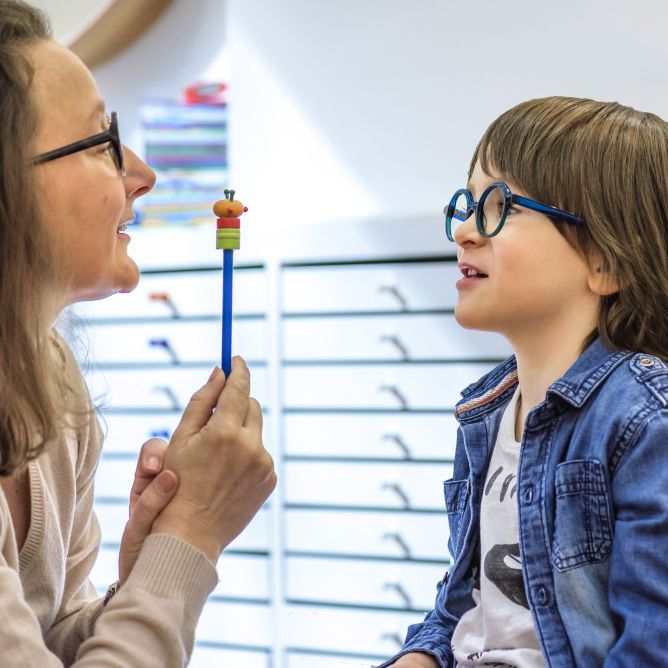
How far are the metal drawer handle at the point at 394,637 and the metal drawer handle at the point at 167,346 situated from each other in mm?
821

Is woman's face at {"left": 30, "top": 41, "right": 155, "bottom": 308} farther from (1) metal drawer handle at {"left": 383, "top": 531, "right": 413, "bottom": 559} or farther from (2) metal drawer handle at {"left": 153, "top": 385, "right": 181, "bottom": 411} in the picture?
(2) metal drawer handle at {"left": 153, "top": 385, "right": 181, "bottom": 411}

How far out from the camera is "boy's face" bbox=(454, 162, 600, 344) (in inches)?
39.5

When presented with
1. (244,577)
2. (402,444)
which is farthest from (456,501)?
(244,577)

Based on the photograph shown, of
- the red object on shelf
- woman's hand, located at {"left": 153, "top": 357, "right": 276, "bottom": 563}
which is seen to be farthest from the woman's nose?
the red object on shelf

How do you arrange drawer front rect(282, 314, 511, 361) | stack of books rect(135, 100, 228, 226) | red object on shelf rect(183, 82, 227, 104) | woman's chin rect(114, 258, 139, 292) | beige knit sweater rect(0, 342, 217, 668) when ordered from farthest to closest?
1. red object on shelf rect(183, 82, 227, 104)
2. stack of books rect(135, 100, 228, 226)
3. drawer front rect(282, 314, 511, 361)
4. woman's chin rect(114, 258, 139, 292)
5. beige knit sweater rect(0, 342, 217, 668)

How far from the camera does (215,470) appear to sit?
873 millimetres

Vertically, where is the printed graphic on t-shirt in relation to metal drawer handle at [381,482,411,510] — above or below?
above

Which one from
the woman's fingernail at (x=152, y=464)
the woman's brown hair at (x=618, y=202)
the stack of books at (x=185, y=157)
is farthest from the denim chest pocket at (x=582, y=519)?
the stack of books at (x=185, y=157)

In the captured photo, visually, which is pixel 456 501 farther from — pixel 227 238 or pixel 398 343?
pixel 398 343

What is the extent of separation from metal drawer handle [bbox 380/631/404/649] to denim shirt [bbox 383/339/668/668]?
3.66 feet

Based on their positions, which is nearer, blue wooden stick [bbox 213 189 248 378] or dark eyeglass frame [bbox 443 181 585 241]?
blue wooden stick [bbox 213 189 248 378]

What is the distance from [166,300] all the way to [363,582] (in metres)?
0.82

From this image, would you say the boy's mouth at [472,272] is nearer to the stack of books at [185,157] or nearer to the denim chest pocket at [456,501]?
the denim chest pocket at [456,501]

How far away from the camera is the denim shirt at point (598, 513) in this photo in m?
0.81
